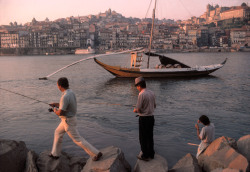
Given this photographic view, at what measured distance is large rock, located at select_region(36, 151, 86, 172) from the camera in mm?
5336

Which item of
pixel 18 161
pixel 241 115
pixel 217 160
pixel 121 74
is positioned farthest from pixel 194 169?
pixel 121 74

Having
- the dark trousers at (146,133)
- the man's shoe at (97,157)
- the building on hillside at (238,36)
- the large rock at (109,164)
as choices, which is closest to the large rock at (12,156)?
the large rock at (109,164)

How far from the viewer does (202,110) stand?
13211mm

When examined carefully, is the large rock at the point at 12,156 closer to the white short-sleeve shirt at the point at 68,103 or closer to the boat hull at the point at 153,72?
the white short-sleeve shirt at the point at 68,103

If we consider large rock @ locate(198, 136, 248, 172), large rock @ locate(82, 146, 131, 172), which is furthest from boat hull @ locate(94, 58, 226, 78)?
large rock @ locate(82, 146, 131, 172)

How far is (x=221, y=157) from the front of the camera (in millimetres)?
5023

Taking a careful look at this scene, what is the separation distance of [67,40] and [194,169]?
523ft

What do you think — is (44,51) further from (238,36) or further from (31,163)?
(31,163)

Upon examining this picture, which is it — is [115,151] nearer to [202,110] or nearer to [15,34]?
[202,110]

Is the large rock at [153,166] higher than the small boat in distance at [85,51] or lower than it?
lower

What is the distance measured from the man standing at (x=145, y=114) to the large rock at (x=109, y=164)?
456 mm

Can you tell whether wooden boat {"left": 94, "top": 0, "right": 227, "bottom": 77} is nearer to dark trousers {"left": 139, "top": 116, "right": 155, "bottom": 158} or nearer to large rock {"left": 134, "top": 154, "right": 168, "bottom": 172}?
dark trousers {"left": 139, "top": 116, "right": 155, "bottom": 158}

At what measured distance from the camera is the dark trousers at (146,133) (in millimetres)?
5312

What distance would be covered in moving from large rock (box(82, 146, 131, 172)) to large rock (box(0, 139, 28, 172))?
1.39 metres
